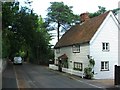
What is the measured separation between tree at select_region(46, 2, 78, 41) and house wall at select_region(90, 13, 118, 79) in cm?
2880

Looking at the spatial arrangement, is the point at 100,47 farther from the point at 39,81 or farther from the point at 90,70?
the point at 39,81

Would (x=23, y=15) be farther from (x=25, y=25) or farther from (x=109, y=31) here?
(x=109, y=31)

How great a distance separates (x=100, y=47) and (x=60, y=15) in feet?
102

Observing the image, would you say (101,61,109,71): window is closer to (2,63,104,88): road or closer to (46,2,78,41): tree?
(2,63,104,88): road

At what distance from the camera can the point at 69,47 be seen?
46.2 metres

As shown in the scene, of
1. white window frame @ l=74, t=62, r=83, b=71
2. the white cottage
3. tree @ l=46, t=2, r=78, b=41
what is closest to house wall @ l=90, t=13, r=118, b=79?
the white cottage

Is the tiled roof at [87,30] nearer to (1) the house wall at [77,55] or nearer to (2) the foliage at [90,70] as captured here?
(1) the house wall at [77,55]

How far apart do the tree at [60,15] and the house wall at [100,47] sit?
2880 centimetres

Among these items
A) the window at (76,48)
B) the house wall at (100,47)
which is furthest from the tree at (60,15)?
the house wall at (100,47)

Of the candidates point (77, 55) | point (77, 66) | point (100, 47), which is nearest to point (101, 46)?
point (100, 47)

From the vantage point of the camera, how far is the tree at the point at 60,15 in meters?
68.4

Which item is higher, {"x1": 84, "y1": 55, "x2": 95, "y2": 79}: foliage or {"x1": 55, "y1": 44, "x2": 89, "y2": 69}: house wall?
{"x1": 55, "y1": 44, "x2": 89, "y2": 69}: house wall

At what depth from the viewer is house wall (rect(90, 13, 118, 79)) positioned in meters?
38.0

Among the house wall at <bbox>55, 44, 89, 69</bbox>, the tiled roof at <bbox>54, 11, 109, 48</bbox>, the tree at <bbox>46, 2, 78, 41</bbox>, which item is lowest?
the house wall at <bbox>55, 44, 89, 69</bbox>
